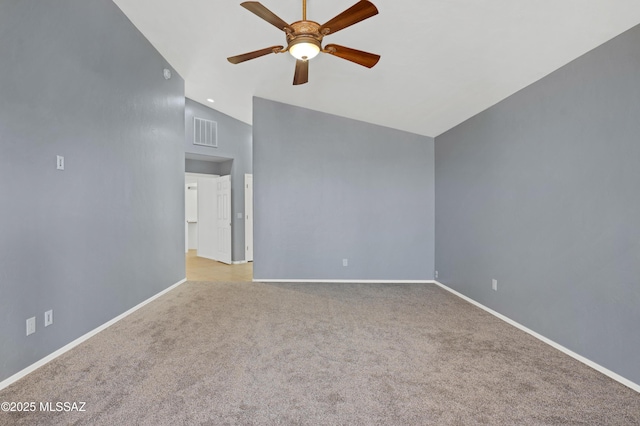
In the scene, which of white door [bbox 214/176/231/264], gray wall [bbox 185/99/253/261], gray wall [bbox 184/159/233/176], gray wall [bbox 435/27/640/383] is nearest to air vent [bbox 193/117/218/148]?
gray wall [bbox 185/99/253/261]

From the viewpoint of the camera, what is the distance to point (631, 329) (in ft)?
6.37

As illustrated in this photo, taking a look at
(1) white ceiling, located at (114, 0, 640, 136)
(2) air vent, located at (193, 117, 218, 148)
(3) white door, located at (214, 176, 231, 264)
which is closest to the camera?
(1) white ceiling, located at (114, 0, 640, 136)

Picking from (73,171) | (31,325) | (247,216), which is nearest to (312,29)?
Answer: (73,171)

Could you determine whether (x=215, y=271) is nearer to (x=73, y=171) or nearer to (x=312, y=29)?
(x=73, y=171)

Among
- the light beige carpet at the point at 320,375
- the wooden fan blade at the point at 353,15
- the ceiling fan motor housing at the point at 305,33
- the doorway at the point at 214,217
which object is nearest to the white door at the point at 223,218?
the doorway at the point at 214,217

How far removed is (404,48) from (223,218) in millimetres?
5457

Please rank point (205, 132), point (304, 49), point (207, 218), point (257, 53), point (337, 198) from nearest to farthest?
point (304, 49) → point (257, 53) → point (337, 198) → point (205, 132) → point (207, 218)

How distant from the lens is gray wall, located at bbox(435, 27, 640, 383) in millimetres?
1982

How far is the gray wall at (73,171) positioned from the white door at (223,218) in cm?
268

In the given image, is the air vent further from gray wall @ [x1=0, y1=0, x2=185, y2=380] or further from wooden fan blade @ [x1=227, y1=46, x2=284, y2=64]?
wooden fan blade @ [x1=227, y1=46, x2=284, y2=64]

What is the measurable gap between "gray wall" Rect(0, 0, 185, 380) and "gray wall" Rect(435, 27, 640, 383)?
423 cm

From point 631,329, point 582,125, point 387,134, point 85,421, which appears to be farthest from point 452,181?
point 85,421

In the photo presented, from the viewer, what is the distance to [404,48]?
2.74m

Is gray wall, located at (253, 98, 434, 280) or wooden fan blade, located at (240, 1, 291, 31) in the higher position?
wooden fan blade, located at (240, 1, 291, 31)
